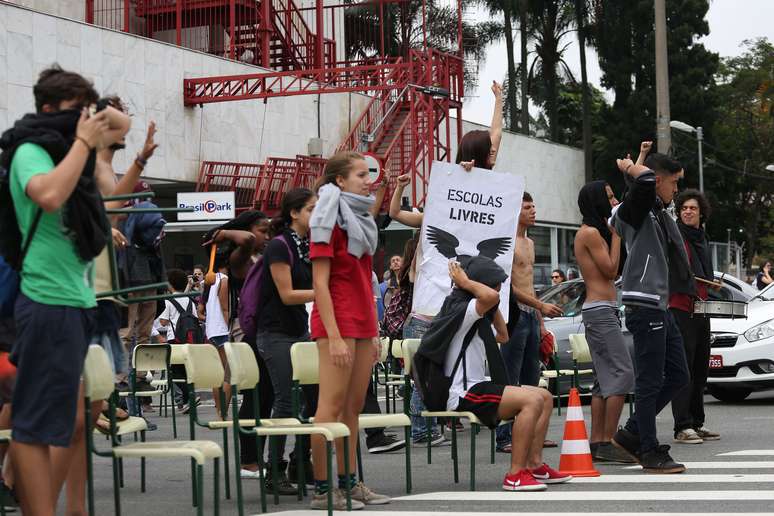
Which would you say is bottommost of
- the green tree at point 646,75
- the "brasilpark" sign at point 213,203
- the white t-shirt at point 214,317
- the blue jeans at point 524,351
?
the blue jeans at point 524,351

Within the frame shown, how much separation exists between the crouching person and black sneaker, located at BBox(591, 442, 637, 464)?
1567mm

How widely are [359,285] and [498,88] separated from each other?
11.0ft

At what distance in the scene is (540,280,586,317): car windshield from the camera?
16562 millimetres

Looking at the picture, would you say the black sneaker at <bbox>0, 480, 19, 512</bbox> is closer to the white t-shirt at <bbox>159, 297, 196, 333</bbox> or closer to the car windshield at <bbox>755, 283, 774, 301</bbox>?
the white t-shirt at <bbox>159, 297, 196, 333</bbox>

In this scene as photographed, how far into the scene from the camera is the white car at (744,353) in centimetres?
1526

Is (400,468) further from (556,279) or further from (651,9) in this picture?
(651,9)

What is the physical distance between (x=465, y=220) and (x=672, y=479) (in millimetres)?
2294

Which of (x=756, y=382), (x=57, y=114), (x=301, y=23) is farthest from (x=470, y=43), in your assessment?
(x=57, y=114)

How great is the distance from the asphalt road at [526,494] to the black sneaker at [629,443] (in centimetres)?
16

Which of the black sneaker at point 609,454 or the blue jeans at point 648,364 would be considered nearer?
the blue jeans at point 648,364

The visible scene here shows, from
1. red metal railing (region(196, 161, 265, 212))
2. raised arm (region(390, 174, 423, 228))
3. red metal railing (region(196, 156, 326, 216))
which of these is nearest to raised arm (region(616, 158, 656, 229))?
raised arm (region(390, 174, 423, 228))

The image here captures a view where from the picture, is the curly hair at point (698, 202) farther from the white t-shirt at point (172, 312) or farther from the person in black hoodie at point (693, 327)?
the white t-shirt at point (172, 312)

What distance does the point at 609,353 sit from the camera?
10.2 meters

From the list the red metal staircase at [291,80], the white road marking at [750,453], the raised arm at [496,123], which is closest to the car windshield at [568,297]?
the white road marking at [750,453]
